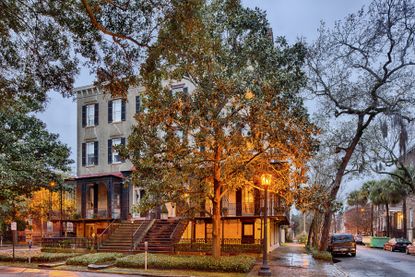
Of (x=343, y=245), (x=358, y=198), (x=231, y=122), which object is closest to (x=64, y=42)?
(x=231, y=122)

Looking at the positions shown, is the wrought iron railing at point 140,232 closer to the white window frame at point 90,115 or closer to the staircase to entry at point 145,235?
the staircase to entry at point 145,235

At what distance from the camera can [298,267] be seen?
2269 cm

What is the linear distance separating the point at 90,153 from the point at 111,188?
201 inches

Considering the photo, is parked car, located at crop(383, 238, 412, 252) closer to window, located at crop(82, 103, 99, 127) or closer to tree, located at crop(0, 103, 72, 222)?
window, located at crop(82, 103, 99, 127)

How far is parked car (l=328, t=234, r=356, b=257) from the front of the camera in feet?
111

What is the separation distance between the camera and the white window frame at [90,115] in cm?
4044

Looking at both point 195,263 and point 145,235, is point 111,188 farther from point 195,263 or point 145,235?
point 195,263

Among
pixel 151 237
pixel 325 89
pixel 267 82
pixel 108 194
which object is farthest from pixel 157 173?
pixel 108 194

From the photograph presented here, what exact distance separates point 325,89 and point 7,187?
2037 cm

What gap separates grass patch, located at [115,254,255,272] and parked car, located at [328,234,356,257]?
13.9m

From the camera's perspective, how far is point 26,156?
29.7 m

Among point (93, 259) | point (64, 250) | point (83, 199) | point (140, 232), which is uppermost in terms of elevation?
point (83, 199)

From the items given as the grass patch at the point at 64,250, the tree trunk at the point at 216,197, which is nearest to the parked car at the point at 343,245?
the tree trunk at the point at 216,197

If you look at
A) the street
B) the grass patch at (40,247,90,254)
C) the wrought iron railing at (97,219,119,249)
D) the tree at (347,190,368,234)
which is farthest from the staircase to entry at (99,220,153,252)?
the tree at (347,190,368,234)
